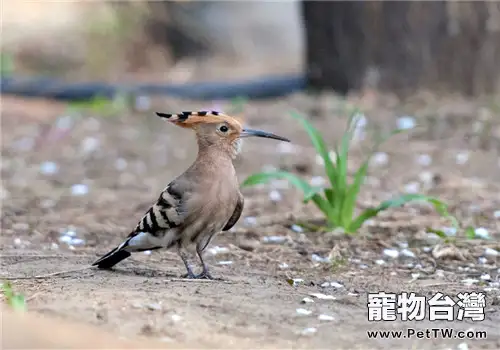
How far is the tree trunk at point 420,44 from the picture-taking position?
8.81 metres

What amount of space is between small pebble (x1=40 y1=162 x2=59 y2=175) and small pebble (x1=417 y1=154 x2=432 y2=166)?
9.51 ft

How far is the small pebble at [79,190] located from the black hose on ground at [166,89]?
306 cm

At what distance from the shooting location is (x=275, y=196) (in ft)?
21.6

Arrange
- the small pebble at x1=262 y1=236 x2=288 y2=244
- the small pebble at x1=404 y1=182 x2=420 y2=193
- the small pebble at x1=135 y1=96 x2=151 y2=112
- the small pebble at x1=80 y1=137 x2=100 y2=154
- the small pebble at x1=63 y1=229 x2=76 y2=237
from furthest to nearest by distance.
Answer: the small pebble at x1=135 y1=96 x2=151 y2=112, the small pebble at x1=80 y1=137 x2=100 y2=154, the small pebble at x1=404 y1=182 x2=420 y2=193, the small pebble at x1=63 y1=229 x2=76 y2=237, the small pebble at x1=262 y1=236 x2=288 y2=244

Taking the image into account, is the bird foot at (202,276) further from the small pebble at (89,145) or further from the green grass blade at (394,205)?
the small pebble at (89,145)

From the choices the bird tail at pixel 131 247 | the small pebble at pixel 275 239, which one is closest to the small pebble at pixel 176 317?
the bird tail at pixel 131 247

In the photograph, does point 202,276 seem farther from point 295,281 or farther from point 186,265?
point 295,281

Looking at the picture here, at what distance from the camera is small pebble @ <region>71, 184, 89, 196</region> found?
6840 millimetres

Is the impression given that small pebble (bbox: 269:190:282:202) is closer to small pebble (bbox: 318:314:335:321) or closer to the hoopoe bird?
the hoopoe bird

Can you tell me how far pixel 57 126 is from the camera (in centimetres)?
877

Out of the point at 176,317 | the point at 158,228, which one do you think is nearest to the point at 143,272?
the point at 158,228

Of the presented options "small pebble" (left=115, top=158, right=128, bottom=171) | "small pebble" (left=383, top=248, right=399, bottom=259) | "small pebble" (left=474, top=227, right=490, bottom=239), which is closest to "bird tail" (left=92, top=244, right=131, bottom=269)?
"small pebble" (left=383, top=248, right=399, bottom=259)

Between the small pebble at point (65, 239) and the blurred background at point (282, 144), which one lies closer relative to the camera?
the blurred background at point (282, 144)

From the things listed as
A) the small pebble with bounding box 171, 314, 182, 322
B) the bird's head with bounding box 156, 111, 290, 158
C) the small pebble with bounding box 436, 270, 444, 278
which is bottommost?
the small pebble with bounding box 436, 270, 444, 278
